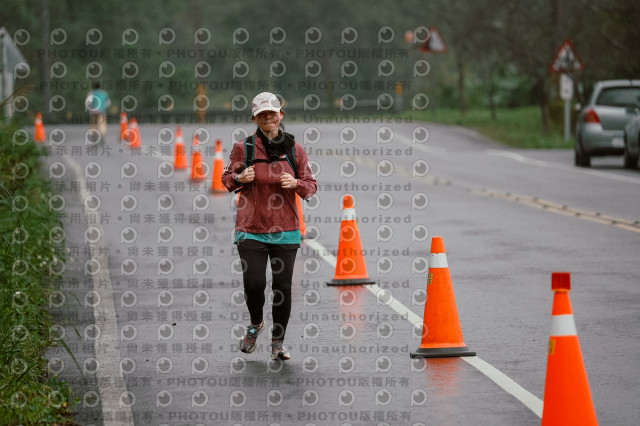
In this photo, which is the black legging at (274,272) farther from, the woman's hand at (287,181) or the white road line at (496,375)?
the white road line at (496,375)

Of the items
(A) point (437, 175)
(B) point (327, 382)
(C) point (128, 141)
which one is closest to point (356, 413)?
(B) point (327, 382)

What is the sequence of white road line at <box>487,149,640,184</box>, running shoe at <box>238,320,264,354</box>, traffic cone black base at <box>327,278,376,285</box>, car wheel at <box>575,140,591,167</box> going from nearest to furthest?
1. running shoe at <box>238,320,264,354</box>
2. traffic cone black base at <box>327,278,376,285</box>
3. white road line at <box>487,149,640,184</box>
4. car wheel at <box>575,140,591,167</box>

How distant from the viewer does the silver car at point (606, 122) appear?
29.5 m

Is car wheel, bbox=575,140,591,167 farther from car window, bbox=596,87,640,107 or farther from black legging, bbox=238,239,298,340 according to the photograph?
black legging, bbox=238,239,298,340

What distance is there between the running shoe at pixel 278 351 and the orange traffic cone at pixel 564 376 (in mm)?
2619

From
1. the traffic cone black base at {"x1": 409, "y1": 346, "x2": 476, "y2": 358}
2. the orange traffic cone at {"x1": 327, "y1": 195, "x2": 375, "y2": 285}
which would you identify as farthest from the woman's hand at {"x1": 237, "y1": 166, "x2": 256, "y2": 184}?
the orange traffic cone at {"x1": 327, "y1": 195, "x2": 375, "y2": 285}

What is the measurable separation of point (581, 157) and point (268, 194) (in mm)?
21817

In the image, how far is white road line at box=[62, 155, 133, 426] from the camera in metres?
7.74

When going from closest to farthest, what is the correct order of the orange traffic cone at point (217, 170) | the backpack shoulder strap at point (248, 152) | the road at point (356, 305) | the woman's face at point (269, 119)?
the road at point (356, 305) → the woman's face at point (269, 119) → the backpack shoulder strap at point (248, 152) → the orange traffic cone at point (217, 170)

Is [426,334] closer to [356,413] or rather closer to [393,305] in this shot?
[356,413]

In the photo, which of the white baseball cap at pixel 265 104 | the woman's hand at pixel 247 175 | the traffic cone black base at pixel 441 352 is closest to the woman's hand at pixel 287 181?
the woman's hand at pixel 247 175

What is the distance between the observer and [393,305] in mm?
11508

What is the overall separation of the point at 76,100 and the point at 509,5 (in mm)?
31520

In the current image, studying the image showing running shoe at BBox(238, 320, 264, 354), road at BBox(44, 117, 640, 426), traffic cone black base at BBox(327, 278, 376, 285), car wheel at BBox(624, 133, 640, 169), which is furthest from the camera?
car wheel at BBox(624, 133, 640, 169)
